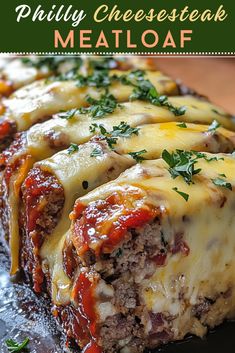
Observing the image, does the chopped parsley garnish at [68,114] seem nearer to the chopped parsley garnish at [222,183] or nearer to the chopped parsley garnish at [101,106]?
the chopped parsley garnish at [101,106]

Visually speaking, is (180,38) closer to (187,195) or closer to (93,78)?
(93,78)

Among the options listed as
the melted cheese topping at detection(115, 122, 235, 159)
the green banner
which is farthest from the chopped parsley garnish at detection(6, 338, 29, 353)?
the green banner

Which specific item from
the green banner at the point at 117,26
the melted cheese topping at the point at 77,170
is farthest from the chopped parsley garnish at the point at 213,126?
the green banner at the point at 117,26

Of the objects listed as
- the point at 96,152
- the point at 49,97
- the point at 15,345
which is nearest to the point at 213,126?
the point at 96,152

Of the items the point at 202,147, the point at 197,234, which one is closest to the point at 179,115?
the point at 202,147

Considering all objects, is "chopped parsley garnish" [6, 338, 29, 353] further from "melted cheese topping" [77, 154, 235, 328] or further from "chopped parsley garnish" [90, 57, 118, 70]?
"chopped parsley garnish" [90, 57, 118, 70]

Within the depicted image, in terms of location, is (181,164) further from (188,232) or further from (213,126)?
(213,126)
